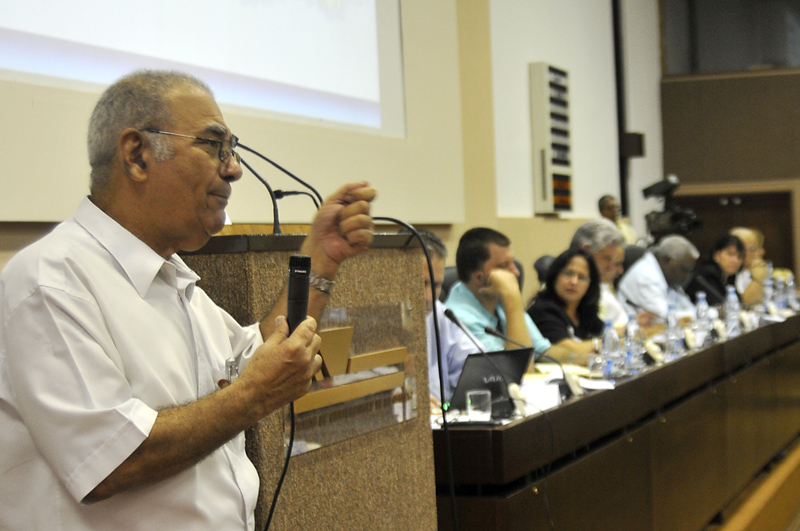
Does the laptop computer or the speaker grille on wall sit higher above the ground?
the speaker grille on wall

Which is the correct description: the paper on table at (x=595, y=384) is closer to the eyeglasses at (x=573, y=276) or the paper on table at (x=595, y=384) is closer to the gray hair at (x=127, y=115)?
the eyeglasses at (x=573, y=276)

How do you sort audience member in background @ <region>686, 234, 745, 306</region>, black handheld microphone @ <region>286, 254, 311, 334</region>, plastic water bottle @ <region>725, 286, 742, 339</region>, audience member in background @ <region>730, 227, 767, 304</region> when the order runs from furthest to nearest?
audience member in background @ <region>730, 227, 767, 304</region>
audience member in background @ <region>686, 234, 745, 306</region>
plastic water bottle @ <region>725, 286, 742, 339</region>
black handheld microphone @ <region>286, 254, 311, 334</region>

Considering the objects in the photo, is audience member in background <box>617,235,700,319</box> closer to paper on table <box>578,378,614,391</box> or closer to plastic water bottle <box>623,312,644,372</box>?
plastic water bottle <box>623,312,644,372</box>

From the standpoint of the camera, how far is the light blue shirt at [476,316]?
351 centimetres

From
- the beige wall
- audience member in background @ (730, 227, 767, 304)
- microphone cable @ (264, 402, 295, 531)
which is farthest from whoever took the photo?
audience member in background @ (730, 227, 767, 304)

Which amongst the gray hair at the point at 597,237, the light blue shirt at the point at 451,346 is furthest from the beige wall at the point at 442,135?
the light blue shirt at the point at 451,346

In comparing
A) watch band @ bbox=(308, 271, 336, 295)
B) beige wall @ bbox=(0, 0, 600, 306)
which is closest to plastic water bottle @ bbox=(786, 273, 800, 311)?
beige wall @ bbox=(0, 0, 600, 306)

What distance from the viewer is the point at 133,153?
1226 millimetres

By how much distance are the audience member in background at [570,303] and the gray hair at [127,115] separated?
2.97 meters

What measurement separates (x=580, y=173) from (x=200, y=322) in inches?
277

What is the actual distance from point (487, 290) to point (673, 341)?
0.79 meters

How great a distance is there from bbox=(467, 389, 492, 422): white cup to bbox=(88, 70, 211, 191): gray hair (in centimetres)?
125

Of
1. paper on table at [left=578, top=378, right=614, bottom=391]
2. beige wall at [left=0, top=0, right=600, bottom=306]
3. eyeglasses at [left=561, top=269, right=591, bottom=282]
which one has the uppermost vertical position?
beige wall at [left=0, top=0, right=600, bottom=306]

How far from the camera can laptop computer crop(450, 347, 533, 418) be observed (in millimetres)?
2305
